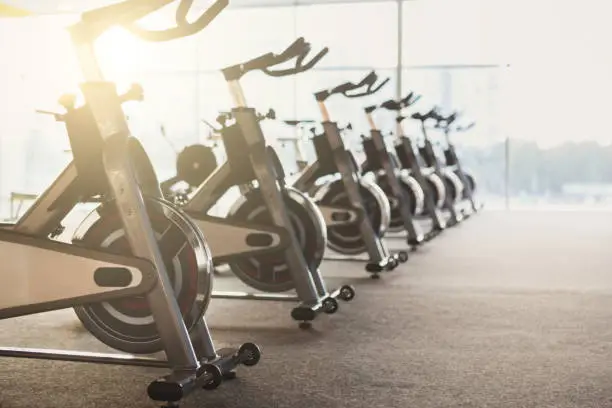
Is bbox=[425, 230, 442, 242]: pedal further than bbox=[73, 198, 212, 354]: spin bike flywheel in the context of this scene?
Yes

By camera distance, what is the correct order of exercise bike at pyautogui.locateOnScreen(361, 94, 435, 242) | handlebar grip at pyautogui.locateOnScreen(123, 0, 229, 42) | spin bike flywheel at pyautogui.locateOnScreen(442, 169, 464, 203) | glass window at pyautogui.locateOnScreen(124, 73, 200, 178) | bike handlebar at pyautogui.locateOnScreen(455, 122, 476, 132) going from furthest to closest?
glass window at pyautogui.locateOnScreen(124, 73, 200, 178) → bike handlebar at pyautogui.locateOnScreen(455, 122, 476, 132) → spin bike flywheel at pyautogui.locateOnScreen(442, 169, 464, 203) → exercise bike at pyautogui.locateOnScreen(361, 94, 435, 242) → handlebar grip at pyautogui.locateOnScreen(123, 0, 229, 42)

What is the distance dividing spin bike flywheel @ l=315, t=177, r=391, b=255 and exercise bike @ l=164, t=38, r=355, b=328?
4.54 feet

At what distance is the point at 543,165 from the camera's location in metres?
11.8

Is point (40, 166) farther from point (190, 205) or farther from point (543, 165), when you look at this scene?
point (190, 205)

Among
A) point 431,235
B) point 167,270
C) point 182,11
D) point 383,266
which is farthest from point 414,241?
point 182,11

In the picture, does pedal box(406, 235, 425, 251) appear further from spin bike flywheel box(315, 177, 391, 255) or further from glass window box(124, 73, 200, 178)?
glass window box(124, 73, 200, 178)

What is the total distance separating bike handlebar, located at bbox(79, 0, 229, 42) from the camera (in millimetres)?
1981

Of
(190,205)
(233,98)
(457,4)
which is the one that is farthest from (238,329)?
(457,4)

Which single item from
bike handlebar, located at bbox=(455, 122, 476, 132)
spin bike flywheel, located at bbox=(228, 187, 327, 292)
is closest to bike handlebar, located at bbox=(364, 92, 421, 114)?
spin bike flywheel, located at bbox=(228, 187, 327, 292)

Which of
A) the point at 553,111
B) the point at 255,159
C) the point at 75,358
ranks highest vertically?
the point at 255,159

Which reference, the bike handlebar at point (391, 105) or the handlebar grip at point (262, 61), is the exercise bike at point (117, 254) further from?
the bike handlebar at point (391, 105)

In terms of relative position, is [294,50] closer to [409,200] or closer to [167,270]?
[167,270]

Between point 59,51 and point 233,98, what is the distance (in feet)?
29.9

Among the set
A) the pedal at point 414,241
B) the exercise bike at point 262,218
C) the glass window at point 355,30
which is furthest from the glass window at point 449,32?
the exercise bike at point 262,218
